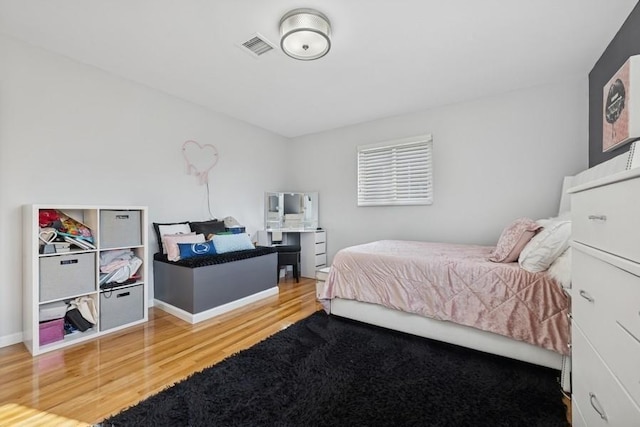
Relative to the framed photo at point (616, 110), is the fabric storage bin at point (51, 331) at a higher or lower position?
lower

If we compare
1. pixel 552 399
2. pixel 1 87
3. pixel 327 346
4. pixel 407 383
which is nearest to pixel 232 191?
pixel 1 87

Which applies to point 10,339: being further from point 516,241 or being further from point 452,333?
point 516,241

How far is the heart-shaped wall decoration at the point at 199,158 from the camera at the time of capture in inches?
135

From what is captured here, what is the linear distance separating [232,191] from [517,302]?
11.5ft

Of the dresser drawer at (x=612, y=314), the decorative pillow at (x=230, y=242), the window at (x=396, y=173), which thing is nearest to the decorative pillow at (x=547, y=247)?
the dresser drawer at (x=612, y=314)

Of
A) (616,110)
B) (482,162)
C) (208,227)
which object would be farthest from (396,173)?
(208,227)

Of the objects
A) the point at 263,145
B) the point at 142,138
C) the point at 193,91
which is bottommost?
the point at 142,138

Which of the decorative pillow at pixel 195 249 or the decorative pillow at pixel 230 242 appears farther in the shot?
the decorative pillow at pixel 230 242

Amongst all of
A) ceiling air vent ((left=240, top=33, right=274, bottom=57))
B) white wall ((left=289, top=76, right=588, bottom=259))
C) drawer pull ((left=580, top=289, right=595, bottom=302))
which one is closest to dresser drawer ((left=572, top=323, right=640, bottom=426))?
drawer pull ((left=580, top=289, right=595, bottom=302))

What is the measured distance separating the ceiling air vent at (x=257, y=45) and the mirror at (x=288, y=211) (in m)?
2.31

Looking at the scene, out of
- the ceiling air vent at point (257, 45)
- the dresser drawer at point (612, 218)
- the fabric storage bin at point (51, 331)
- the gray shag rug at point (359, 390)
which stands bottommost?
the gray shag rug at point (359, 390)

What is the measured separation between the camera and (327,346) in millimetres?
2129

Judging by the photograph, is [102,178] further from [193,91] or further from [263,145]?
[263,145]

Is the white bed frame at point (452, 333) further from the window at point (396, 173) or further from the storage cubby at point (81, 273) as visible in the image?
the storage cubby at point (81, 273)
